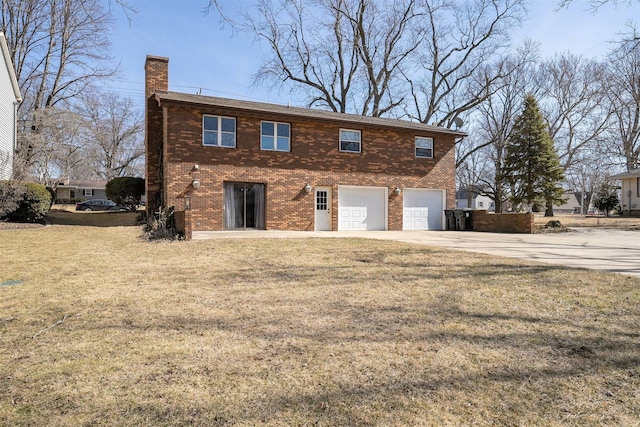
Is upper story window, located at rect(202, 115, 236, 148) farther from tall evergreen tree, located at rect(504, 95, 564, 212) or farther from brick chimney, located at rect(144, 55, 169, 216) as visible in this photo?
tall evergreen tree, located at rect(504, 95, 564, 212)

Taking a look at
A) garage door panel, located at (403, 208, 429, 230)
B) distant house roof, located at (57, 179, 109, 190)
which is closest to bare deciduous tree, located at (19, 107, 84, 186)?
garage door panel, located at (403, 208, 429, 230)

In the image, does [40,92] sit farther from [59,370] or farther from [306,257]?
[59,370]

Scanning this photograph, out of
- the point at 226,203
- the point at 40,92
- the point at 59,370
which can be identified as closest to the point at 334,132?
the point at 226,203

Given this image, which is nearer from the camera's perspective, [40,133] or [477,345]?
[477,345]

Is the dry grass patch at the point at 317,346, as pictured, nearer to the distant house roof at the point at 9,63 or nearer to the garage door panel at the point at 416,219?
the garage door panel at the point at 416,219

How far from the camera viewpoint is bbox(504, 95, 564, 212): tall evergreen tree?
71.1 feet

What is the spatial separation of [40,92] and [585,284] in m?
29.5

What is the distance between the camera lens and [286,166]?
15125mm

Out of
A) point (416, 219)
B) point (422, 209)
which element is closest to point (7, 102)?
point (416, 219)

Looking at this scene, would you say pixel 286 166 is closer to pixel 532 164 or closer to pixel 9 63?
pixel 532 164

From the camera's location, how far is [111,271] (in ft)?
20.8

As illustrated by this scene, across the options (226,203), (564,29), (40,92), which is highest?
(40,92)

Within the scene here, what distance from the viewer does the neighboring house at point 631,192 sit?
28359 mm

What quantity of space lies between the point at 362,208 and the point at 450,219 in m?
4.68
